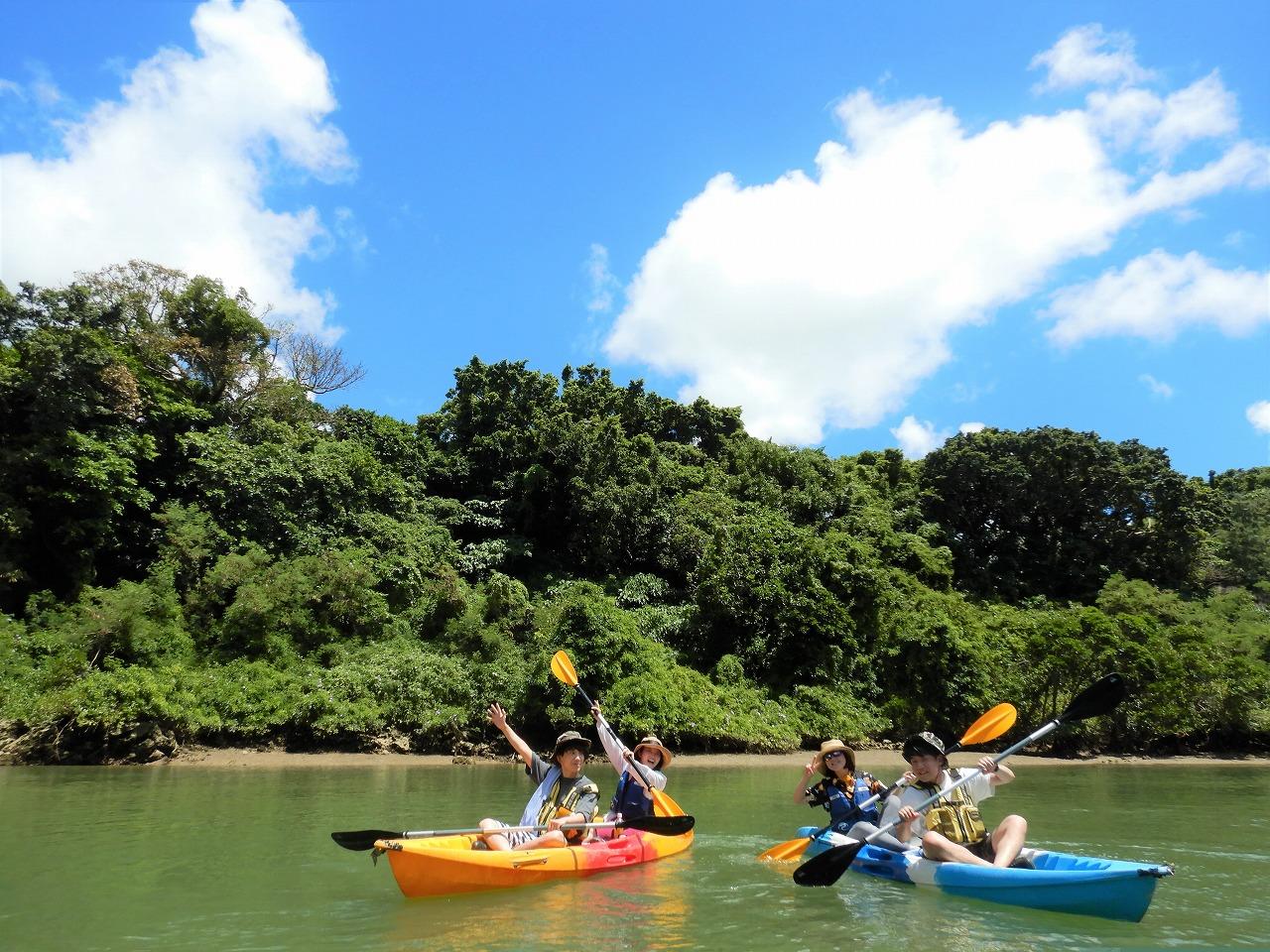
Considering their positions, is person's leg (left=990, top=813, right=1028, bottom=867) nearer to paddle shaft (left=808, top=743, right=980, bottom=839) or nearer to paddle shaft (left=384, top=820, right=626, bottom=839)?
paddle shaft (left=808, top=743, right=980, bottom=839)

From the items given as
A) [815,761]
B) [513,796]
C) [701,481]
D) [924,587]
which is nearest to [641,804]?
[815,761]

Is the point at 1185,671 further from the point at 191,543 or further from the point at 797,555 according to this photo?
the point at 191,543

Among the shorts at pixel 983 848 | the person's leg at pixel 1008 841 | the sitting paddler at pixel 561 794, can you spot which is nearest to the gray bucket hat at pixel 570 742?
the sitting paddler at pixel 561 794

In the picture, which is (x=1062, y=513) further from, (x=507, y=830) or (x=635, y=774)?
(x=507, y=830)

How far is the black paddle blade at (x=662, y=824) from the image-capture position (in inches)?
290

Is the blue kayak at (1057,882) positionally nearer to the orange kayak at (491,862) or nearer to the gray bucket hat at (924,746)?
the gray bucket hat at (924,746)

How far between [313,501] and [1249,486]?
38496 millimetres

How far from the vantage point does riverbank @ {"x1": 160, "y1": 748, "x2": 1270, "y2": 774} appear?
15156 mm

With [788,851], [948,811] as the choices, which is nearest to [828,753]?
[788,851]

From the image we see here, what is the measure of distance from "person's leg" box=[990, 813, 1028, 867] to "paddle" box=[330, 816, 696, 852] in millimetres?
2760

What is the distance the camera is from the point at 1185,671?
64.1ft

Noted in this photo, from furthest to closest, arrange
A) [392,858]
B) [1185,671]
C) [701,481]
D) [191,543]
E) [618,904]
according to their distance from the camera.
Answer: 1. [701,481]
2. [1185,671]
3. [191,543]
4. [618,904]
5. [392,858]

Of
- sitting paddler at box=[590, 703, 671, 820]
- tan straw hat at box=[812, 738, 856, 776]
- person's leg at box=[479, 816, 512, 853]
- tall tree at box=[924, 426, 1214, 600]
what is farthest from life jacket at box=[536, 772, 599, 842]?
A: tall tree at box=[924, 426, 1214, 600]

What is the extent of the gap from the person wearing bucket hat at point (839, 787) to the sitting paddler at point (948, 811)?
959 mm
